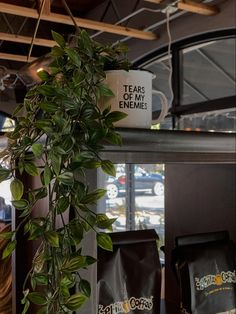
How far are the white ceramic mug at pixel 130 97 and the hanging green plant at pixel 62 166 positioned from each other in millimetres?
110

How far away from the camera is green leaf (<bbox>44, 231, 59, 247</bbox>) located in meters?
0.63

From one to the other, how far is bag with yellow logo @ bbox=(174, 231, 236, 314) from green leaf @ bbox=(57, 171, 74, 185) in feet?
1.64

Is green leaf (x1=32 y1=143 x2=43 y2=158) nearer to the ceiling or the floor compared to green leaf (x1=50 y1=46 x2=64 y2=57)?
nearer to the floor

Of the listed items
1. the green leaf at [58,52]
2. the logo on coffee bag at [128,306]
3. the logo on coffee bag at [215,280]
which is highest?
the green leaf at [58,52]

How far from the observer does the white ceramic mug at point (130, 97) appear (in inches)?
32.7

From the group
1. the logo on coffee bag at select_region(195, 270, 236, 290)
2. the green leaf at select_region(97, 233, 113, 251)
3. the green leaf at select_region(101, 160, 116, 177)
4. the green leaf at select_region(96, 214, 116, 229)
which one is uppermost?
the green leaf at select_region(101, 160, 116, 177)

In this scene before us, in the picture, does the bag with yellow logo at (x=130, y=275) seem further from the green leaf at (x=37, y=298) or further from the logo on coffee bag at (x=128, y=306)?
the green leaf at (x=37, y=298)

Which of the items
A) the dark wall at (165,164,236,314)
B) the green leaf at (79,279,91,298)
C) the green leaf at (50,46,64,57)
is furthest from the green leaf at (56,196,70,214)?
the dark wall at (165,164,236,314)

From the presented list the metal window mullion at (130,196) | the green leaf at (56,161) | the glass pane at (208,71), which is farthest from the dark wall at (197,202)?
the metal window mullion at (130,196)

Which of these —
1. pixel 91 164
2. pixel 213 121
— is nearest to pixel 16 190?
pixel 91 164

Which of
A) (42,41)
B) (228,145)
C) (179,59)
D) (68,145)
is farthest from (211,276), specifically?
(179,59)

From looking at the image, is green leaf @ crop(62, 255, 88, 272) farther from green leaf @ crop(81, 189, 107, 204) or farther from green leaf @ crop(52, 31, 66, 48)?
green leaf @ crop(52, 31, 66, 48)

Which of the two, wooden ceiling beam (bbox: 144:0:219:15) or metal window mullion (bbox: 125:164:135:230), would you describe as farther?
metal window mullion (bbox: 125:164:135:230)

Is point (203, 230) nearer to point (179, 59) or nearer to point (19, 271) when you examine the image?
point (19, 271)
